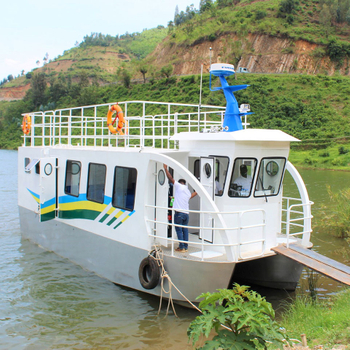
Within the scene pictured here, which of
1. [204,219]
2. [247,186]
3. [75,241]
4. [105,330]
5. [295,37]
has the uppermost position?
[295,37]

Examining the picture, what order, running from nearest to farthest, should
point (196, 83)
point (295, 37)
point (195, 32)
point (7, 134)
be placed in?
1. point (196, 83)
2. point (7, 134)
3. point (295, 37)
4. point (195, 32)

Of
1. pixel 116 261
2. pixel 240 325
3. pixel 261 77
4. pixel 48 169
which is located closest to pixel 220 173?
pixel 116 261

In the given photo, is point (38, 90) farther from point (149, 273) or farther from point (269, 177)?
point (269, 177)

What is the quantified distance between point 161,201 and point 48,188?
4099 mm

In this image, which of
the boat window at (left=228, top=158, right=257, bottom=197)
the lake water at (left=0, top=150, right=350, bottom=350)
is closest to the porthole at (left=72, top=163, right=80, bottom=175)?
the lake water at (left=0, top=150, right=350, bottom=350)

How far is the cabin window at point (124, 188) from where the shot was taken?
8188 millimetres

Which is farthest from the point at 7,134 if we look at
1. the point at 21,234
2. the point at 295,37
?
the point at 21,234

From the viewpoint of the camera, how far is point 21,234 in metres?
13.1

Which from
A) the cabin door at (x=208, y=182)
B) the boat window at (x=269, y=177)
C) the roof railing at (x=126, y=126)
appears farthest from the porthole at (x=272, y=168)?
the roof railing at (x=126, y=126)

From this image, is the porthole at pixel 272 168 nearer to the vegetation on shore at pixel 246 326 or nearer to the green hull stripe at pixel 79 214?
the vegetation on shore at pixel 246 326

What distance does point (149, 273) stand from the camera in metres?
7.74

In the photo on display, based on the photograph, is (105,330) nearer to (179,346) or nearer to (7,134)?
(179,346)

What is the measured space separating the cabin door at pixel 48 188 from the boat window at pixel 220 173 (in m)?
4.88

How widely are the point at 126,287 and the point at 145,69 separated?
61322 mm
